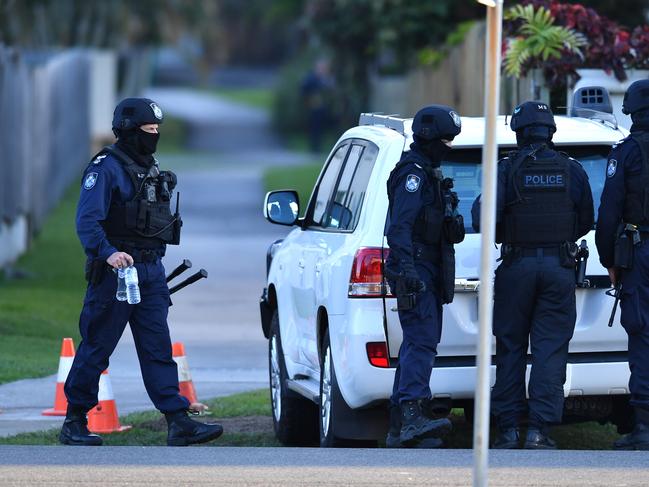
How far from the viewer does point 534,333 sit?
7781 mm

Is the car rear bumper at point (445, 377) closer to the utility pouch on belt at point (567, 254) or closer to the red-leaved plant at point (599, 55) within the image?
the utility pouch on belt at point (567, 254)

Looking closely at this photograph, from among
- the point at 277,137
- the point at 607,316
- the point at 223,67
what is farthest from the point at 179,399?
the point at 223,67

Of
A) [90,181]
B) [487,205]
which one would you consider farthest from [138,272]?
[487,205]

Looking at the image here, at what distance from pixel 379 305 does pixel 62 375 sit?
2.55 meters

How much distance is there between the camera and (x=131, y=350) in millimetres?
13516

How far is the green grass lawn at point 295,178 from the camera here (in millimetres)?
28094

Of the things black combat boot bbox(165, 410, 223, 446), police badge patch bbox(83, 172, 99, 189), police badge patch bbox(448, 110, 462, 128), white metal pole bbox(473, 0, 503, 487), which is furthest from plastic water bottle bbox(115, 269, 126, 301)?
white metal pole bbox(473, 0, 503, 487)

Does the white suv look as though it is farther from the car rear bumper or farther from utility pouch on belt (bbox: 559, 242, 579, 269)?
utility pouch on belt (bbox: 559, 242, 579, 269)

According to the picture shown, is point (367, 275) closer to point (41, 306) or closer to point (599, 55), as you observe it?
point (599, 55)

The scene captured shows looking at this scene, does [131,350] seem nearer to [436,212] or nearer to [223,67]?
[436,212]

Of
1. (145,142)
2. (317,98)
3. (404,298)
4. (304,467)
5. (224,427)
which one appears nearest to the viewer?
(304,467)

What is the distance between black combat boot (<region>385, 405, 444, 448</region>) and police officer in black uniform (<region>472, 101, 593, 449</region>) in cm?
39

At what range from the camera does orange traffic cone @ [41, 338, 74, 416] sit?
951 centimetres

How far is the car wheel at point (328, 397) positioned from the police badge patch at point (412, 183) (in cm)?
97
